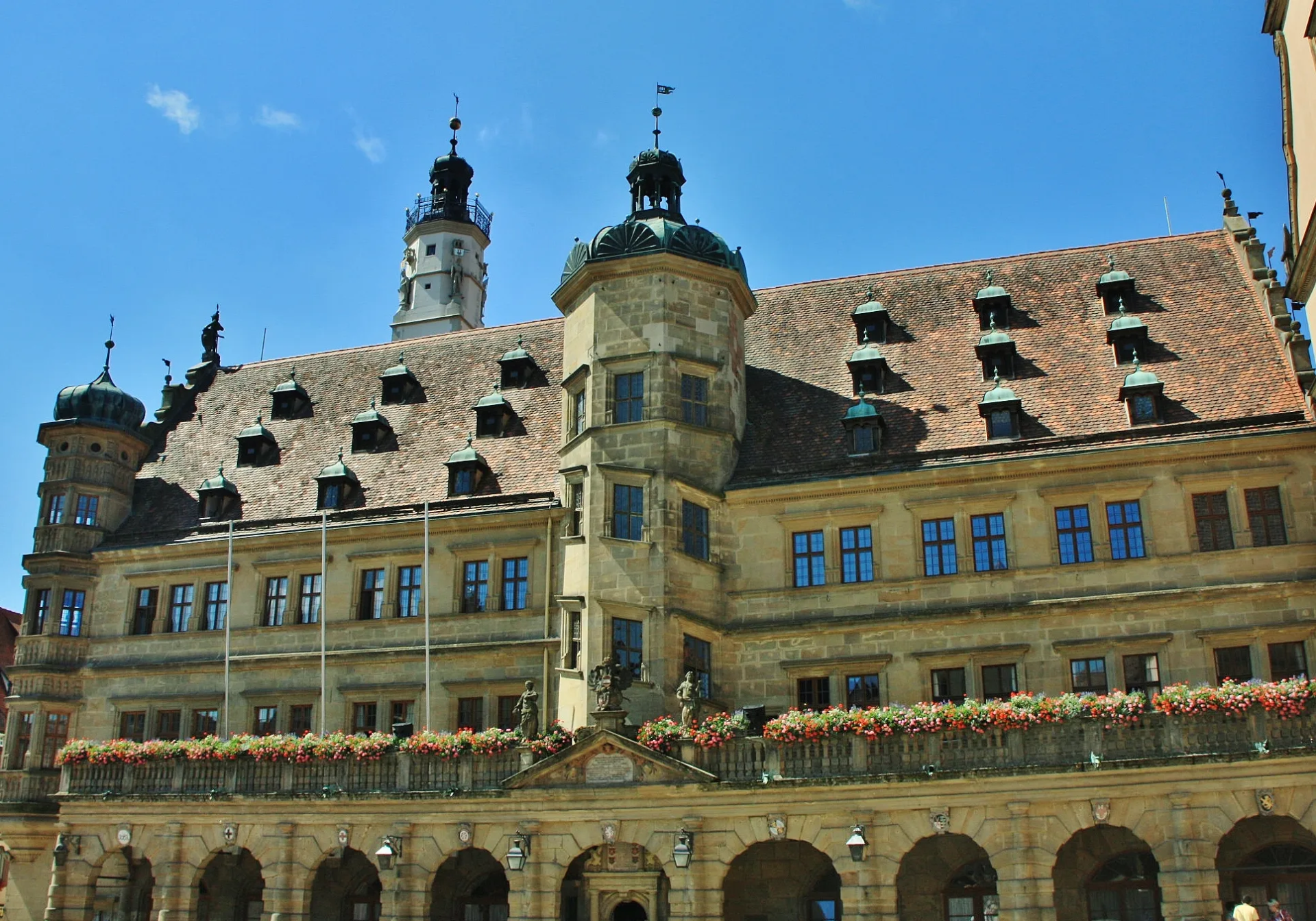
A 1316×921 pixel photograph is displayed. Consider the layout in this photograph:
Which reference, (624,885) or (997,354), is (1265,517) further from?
(624,885)

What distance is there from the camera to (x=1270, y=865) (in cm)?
2555

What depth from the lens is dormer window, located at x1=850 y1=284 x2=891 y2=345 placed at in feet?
118

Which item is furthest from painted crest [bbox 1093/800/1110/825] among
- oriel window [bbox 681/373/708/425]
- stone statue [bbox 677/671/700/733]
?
oriel window [bbox 681/373/708/425]

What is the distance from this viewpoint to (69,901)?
3200 cm

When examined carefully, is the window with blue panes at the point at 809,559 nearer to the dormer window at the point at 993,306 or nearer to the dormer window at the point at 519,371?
the dormer window at the point at 993,306

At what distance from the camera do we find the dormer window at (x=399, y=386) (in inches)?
1576

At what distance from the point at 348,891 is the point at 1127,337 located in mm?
23376

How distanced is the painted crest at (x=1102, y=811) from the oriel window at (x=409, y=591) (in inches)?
680

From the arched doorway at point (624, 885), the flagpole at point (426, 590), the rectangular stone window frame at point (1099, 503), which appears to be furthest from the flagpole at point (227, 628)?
the rectangular stone window frame at point (1099, 503)

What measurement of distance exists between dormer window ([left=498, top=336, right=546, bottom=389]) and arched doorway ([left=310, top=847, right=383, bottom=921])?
1396 centimetres

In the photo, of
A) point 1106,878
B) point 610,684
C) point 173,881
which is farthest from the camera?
point 173,881

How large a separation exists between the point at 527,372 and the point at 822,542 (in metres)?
11.6

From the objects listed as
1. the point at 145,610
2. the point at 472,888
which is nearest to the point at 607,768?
the point at 472,888

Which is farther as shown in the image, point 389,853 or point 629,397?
point 629,397
